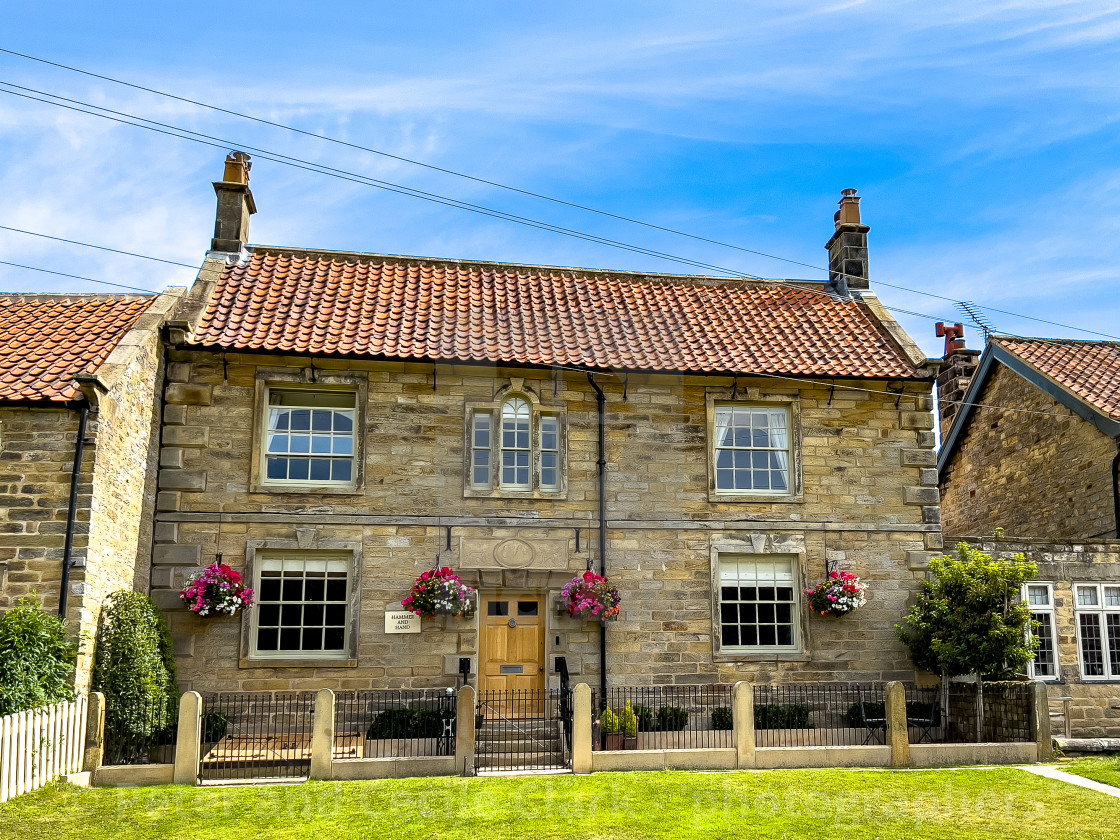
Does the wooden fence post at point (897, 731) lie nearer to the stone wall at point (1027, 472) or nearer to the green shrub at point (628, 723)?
the green shrub at point (628, 723)

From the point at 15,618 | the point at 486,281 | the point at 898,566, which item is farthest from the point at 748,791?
the point at 486,281

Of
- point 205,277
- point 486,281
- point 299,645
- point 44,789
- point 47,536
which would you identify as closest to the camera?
point 44,789

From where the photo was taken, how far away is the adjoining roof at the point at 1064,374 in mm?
19953

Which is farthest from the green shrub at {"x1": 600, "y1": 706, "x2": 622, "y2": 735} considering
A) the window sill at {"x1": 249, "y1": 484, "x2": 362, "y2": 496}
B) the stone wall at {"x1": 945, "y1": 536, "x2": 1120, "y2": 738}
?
the stone wall at {"x1": 945, "y1": 536, "x2": 1120, "y2": 738}

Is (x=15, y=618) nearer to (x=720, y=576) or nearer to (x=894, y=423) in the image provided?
(x=720, y=576)

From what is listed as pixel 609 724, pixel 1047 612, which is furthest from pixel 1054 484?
pixel 609 724

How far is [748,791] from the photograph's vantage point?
12109 mm

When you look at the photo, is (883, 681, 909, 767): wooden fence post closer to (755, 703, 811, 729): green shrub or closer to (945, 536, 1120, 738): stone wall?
(755, 703, 811, 729): green shrub

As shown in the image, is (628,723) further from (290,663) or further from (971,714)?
(971,714)

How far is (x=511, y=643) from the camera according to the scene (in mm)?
16656

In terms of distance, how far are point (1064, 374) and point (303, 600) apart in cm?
1640

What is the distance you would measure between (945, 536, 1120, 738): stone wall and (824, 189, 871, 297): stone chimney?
6.02 meters

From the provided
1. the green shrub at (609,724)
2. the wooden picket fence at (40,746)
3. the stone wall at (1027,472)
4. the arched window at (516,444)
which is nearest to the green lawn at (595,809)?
the wooden picket fence at (40,746)

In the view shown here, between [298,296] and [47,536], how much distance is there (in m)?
6.83
